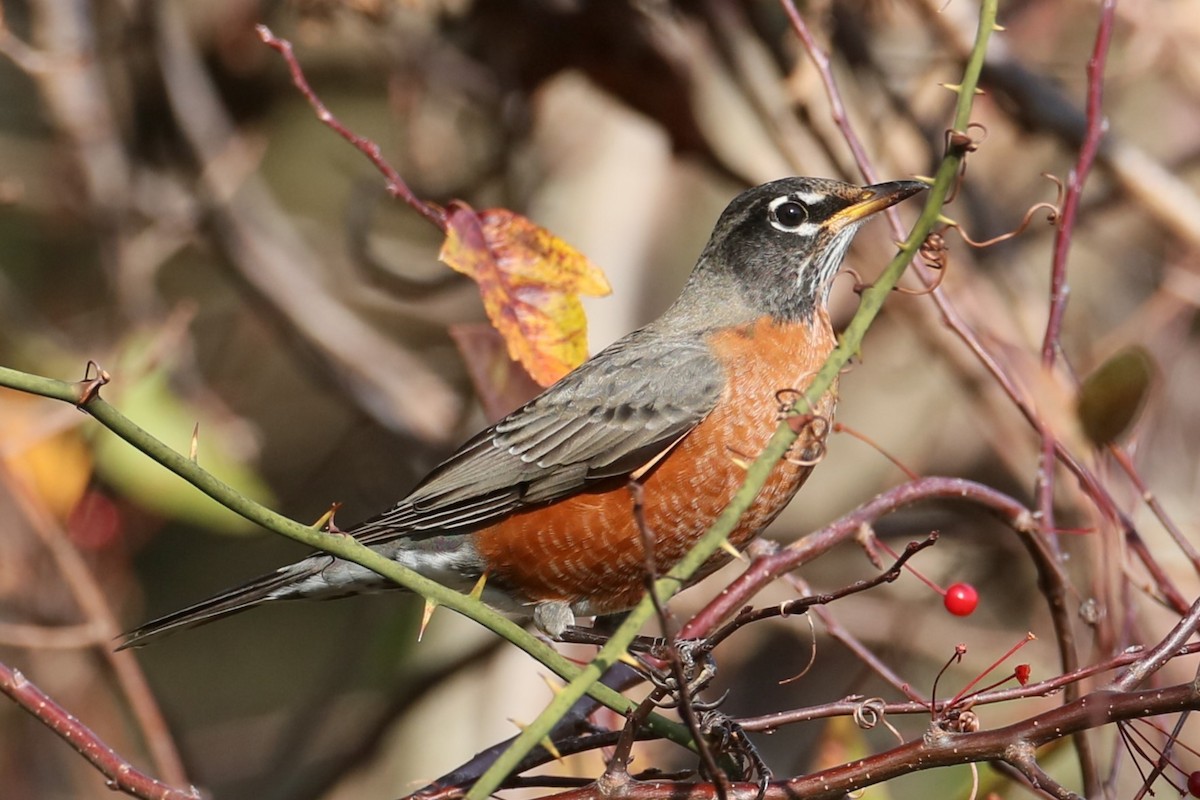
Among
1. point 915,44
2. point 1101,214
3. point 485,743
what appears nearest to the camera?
point 485,743

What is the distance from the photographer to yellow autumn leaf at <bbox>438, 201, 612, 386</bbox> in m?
2.81

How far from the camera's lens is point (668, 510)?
2961 millimetres

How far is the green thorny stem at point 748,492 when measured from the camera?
155 cm

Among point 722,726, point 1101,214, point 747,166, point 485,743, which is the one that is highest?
point 747,166

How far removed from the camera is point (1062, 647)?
2.49 m

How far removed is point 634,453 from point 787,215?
822mm

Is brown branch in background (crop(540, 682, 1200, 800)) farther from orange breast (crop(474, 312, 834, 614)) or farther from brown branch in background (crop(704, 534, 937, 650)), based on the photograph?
orange breast (crop(474, 312, 834, 614))

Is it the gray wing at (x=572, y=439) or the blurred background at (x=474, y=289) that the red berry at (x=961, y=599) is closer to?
the gray wing at (x=572, y=439)

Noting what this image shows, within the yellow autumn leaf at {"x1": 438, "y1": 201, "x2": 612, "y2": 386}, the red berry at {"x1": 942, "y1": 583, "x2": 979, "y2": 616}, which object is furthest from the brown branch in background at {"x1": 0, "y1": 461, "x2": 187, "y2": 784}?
the red berry at {"x1": 942, "y1": 583, "x2": 979, "y2": 616}

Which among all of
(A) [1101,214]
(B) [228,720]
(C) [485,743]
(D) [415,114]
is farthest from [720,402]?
(B) [228,720]

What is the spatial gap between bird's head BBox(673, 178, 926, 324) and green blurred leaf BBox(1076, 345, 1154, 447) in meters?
1.03

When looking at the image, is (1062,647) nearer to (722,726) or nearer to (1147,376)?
(1147,376)

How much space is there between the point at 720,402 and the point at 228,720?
3.92 m

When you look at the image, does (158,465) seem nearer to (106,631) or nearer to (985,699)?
(106,631)
